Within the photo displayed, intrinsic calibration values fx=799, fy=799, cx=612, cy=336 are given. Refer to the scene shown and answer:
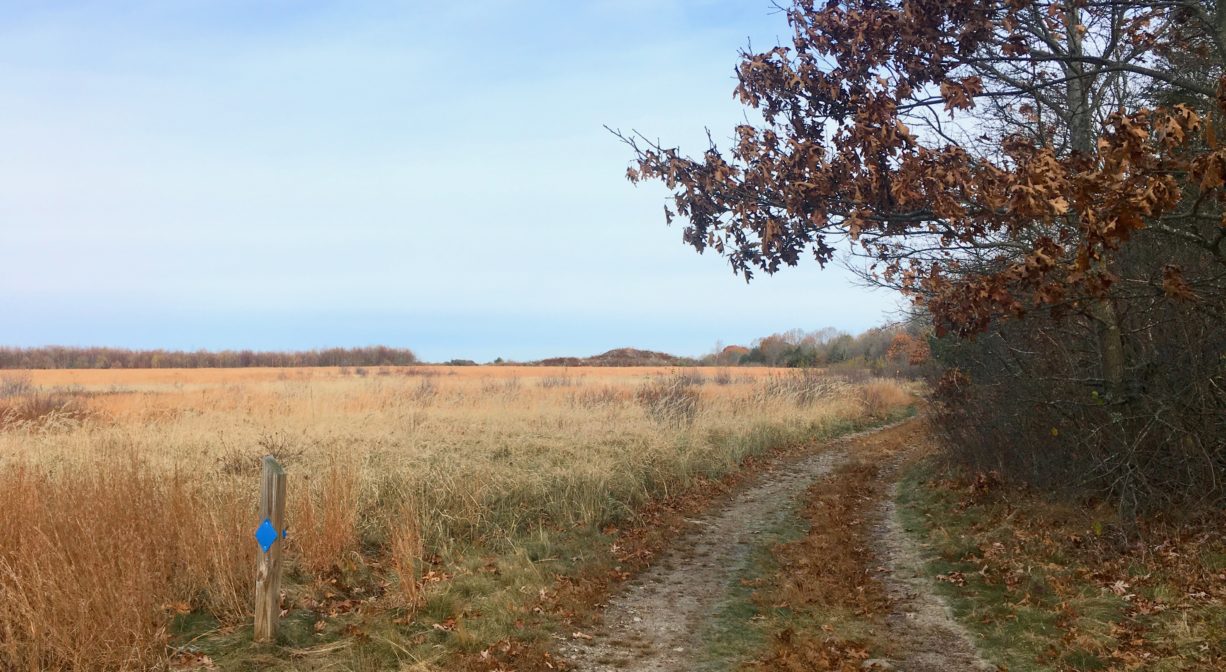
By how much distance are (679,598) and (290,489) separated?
4.99m

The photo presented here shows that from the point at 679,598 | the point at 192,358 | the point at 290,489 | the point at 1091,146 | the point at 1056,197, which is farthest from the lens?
the point at 192,358

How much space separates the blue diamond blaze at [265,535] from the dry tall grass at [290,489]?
2.72ft

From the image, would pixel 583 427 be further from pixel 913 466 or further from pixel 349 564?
pixel 349 564

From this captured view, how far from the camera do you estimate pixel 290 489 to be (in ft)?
31.5

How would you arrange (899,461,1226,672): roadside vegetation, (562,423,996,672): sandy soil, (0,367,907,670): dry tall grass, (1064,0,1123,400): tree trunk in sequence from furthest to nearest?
(1064,0,1123,400): tree trunk
(562,423,996,672): sandy soil
(899,461,1226,672): roadside vegetation
(0,367,907,670): dry tall grass

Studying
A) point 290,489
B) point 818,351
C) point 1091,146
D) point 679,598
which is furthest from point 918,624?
point 818,351

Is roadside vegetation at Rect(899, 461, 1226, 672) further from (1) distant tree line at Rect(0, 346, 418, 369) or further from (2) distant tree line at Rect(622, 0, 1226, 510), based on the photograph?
(1) distant tree line at Rect(0, 346, 418, 369)

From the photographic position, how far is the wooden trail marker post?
575cm

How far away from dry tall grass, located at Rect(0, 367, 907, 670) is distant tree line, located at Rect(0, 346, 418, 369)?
49908 mm

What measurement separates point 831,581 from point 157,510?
621cm

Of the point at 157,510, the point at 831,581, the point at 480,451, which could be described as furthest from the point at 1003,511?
the point at 157,510

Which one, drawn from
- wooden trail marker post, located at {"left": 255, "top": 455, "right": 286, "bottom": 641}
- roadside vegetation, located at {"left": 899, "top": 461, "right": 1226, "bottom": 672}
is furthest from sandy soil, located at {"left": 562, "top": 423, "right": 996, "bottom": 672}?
wooden trail marker post, located at {"left": 255, "top": 455, "right": 286, "bottom": 641}

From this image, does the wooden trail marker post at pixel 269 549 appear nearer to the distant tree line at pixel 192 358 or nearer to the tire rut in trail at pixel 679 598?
the tire rut in trail at pixel 679 598

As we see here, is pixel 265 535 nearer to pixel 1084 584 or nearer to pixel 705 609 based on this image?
pixel 705 609
